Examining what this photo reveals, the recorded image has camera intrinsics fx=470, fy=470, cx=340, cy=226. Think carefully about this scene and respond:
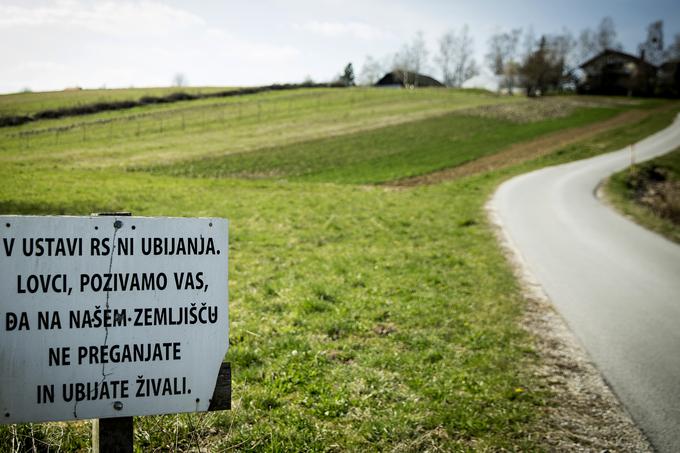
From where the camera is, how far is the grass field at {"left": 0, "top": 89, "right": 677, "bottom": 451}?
14.6 ft

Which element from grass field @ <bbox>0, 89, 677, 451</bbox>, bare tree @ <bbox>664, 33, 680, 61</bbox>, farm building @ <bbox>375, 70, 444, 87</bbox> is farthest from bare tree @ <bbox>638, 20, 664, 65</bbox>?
grass field @ <bbox>0, 89, 677, 451</bbox>

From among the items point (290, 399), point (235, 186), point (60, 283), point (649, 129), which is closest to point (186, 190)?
point (235, 186)

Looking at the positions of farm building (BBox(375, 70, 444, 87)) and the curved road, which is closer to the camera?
the curved road

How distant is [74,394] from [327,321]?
14.8 ft

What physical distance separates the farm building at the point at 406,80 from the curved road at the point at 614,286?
119 meters

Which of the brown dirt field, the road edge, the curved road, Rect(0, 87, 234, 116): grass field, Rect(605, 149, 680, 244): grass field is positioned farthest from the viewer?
the brown dirt field

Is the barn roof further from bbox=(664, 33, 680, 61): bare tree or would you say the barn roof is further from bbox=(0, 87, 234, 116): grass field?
bbox=(0, 87, 234, 116): grass field

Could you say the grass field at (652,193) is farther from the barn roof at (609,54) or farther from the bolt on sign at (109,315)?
the barn roof at (609,54)

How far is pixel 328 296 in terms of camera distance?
27.5ft

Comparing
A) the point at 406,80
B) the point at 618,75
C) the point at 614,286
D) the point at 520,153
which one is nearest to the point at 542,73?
the point at 618,75

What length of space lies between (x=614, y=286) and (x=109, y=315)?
10619 mm

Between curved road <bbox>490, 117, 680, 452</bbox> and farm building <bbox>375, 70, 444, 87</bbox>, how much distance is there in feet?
391

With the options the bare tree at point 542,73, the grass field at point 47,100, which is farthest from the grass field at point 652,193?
the bare tree at point 542,73

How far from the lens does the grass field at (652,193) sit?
18.5 metres
